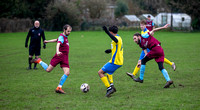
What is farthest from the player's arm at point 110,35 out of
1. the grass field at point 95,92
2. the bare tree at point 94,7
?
the bare tree at point 94,7

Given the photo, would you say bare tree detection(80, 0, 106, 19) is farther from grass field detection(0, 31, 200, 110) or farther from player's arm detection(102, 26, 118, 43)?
player's arm detection(102, 26, 118, 43)

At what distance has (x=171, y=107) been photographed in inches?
238

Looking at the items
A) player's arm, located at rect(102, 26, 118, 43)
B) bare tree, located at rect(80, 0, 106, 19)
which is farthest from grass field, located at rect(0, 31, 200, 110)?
bare tree, located at rect(80, 0, 106, 19)

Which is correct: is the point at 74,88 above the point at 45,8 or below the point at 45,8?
below

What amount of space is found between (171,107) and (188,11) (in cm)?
4458

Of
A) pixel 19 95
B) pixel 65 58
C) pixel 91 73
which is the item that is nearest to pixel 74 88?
pixel 65 58

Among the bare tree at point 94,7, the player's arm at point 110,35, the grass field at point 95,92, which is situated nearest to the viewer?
the grass field at point 95,92

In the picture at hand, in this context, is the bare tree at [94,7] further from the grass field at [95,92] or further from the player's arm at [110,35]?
the player's arm at [110,35]

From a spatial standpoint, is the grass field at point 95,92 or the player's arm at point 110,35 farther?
the player's arm at point 110,35

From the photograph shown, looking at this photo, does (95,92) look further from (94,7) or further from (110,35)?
(94,7)

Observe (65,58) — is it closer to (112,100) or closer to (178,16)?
(112,100)

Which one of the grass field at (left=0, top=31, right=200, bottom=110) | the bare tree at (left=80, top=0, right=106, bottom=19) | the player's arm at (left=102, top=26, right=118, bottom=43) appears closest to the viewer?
the grass field at (left=0, top=31, right=200, bottom=110)

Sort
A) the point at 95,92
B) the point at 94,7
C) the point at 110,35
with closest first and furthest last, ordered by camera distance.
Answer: the point at 110,35
the point at 95,92
the point at 94,7

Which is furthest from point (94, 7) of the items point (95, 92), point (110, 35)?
point (110, 35)
